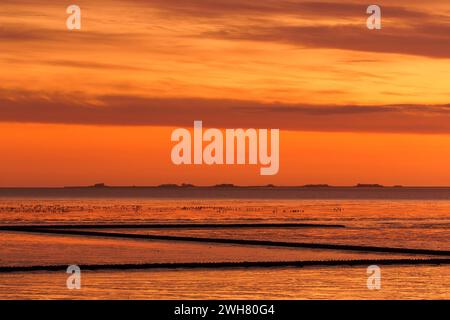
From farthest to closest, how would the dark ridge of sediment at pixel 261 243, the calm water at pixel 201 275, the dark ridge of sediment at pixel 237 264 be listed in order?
the dark ridge of sediment at pixel 261 243, the dark ridge of sediment at pixel 237 264, the calm water at pixel 201 275

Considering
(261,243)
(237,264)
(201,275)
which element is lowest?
(201,275)

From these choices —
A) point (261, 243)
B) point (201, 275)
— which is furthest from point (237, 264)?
point (261, 243)

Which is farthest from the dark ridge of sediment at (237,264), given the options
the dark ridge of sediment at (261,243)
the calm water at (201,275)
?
the dark ridge of sediment at (261,243)

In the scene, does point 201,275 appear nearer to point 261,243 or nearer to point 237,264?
point 237,264

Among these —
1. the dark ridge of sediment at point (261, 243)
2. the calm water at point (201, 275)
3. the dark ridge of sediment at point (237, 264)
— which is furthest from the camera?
the dark ridge of sediment at point (261, 243)

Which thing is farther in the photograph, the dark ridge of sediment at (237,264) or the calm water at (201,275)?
the dark ridge of sediment at (237,264)

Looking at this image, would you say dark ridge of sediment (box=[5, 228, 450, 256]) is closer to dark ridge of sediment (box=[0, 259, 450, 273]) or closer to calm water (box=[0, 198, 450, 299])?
calm water (box=[0, 198, 450, 299])

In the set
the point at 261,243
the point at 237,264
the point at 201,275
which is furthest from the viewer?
the point at 261,243

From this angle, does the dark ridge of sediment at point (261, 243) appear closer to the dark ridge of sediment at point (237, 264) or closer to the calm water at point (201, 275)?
the calm water at point (201, 275)

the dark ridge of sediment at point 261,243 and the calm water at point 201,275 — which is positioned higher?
the dark ridge of sediment at point 261,243

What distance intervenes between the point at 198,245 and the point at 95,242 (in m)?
6.99

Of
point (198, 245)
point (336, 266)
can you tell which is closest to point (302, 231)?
point (198, 245)
